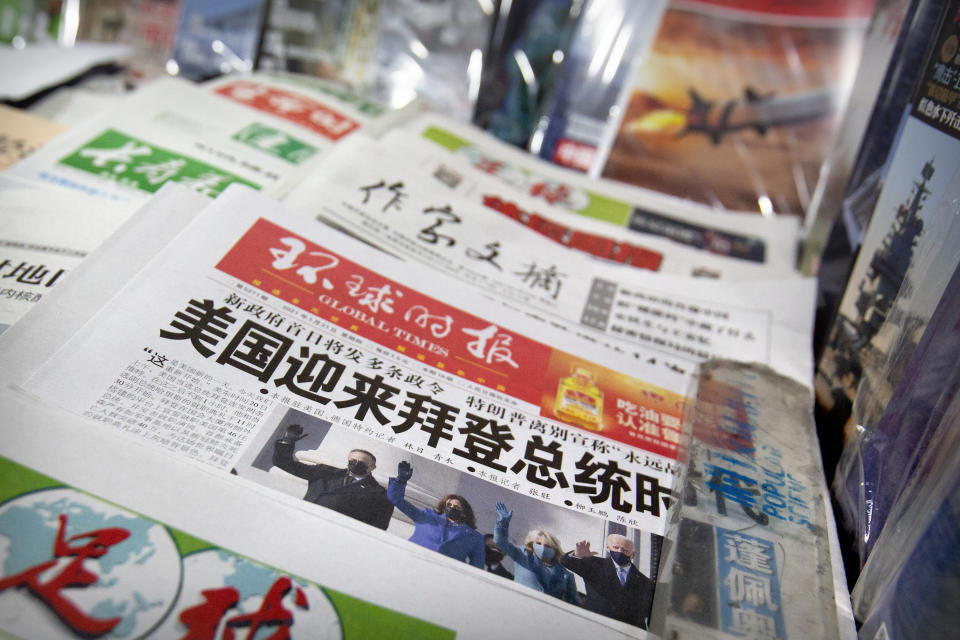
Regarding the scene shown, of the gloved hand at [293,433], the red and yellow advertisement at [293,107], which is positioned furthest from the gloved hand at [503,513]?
the red and yellow advertisement at [293,107]

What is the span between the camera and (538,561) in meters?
0.41

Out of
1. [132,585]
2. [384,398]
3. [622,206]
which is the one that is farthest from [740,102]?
[132,585]

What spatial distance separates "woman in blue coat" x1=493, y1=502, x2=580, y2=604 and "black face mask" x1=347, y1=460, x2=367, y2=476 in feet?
0.27

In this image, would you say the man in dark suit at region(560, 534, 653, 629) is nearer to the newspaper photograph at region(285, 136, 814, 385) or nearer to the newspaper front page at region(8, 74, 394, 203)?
the newspaper photograph at region(285, 136, 814, 385)

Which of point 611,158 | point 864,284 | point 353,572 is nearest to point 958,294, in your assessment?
point 864,284

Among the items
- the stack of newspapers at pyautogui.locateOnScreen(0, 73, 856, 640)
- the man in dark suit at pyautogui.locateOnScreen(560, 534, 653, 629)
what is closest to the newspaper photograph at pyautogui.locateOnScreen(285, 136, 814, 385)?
the stack of newspapers at pyautogui.locateOnScreen(0, 73, 856, 640)

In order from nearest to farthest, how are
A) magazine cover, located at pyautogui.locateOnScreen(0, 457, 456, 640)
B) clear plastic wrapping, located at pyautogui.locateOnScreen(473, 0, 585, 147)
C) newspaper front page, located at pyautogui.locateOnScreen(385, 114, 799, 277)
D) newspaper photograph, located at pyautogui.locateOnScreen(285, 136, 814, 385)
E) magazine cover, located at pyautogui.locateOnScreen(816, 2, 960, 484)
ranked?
magazine cover, located at pyautogui.locateOnScreen(0, 457, 456, 640) → magazine cover, located at pyautogui.locateOnScreen(816, 2, 960, 484) → newspaper photograph, located at pyautogui.locateOnScreen(285, 136, 814, 385) → newspaper front page, located at pyautogui.locateOnScreen(385, 114, 799, 277) → clear plastic wrapping, located at pyautogui.locateOnScreen(473, 0, 585, 147)

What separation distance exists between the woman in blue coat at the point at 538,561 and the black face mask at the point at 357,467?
8cm

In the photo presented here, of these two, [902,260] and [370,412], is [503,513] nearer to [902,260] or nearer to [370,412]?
[370,412]

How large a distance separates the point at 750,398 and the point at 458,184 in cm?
34

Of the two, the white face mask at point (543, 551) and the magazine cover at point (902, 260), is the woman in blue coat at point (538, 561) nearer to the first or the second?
the white face mask at point (543, 551)

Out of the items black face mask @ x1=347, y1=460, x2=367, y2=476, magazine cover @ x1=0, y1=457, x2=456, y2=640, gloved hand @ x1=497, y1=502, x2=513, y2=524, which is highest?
gloved hand @ x1=497, y1=502, x2=513, y2=524

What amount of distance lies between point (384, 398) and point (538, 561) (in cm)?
14

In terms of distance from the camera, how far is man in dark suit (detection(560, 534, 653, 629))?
1.30ft
